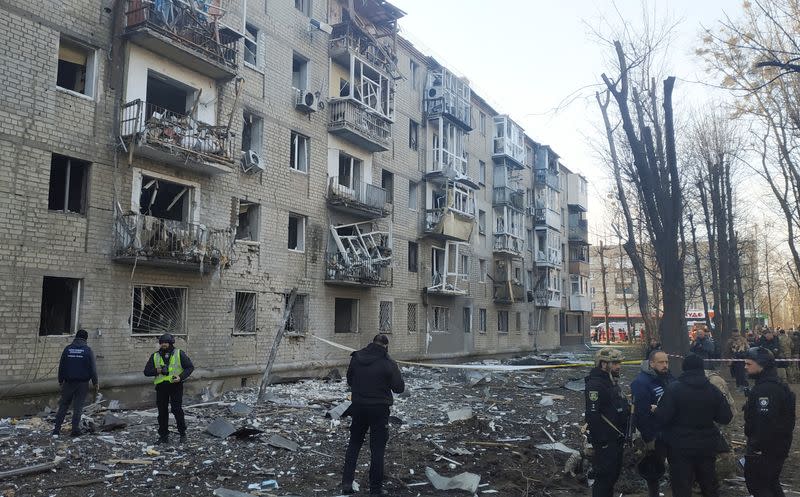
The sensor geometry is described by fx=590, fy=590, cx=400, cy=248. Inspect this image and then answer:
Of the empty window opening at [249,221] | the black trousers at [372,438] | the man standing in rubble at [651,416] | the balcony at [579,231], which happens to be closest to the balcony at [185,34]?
the empty window opening at [249,221]

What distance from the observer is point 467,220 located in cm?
2861

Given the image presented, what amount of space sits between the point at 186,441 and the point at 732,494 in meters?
7.84

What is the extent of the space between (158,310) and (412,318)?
1274 cm

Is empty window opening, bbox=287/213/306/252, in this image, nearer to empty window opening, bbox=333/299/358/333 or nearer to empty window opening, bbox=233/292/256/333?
empty window opening, bbox=233/292/256/333

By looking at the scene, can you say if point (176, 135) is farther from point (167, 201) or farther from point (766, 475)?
point (766, 475)

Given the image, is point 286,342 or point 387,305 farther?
point 387,305

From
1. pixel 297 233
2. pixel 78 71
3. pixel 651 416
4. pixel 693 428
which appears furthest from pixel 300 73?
pixel 693 428

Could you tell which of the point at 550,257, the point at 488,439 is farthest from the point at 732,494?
the point at 550,257

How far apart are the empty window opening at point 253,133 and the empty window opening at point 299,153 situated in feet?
4.81

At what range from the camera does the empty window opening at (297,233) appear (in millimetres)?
19609

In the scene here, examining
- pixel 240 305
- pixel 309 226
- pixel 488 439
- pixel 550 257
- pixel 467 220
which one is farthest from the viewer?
pixel 550 257

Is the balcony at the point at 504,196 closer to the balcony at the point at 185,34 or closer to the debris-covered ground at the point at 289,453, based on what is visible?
the balcony at the point at 185,34

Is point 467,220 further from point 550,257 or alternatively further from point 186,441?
point 186,441

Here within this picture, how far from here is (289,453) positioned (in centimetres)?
891
